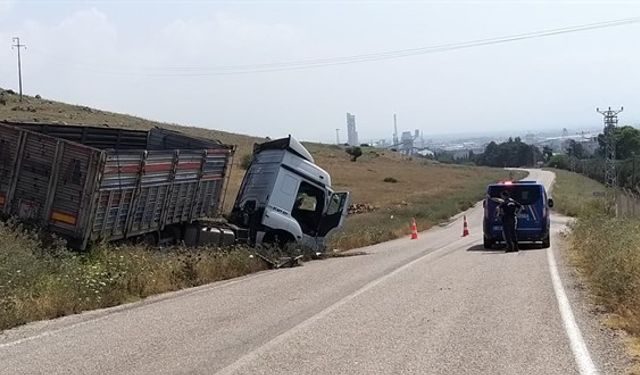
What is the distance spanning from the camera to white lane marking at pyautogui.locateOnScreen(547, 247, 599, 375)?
7781 mm

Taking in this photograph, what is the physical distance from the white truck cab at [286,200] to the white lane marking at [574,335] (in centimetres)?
891

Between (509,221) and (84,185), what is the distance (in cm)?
1290

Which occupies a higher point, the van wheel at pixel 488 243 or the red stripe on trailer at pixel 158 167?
the red stripe on trailer at pixel 158 167

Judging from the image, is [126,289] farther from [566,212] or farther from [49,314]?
[566,212]

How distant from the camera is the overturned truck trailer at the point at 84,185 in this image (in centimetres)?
1555

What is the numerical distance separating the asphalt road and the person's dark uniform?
8.23 metres

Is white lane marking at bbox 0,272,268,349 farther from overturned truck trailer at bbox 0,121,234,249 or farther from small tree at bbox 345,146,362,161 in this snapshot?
small tree at bbox 345,146,362,161

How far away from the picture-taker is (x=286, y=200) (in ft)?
73.2

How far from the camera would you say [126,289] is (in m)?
13.8

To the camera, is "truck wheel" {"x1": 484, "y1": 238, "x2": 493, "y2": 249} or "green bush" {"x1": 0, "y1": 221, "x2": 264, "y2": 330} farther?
"truck wheel" {"x1": 484, "y1": 238, "x2": 493, "y2": 249}

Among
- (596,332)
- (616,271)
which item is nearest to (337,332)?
(596,332)

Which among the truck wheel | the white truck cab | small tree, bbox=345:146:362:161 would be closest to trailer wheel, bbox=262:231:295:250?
the white truck cab

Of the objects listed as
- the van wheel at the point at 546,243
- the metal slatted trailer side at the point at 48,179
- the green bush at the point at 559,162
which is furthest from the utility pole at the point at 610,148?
the green bush at the point at 559,162

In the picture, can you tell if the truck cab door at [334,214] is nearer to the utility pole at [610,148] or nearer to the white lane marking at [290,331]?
the white lane marking at [290,331]
